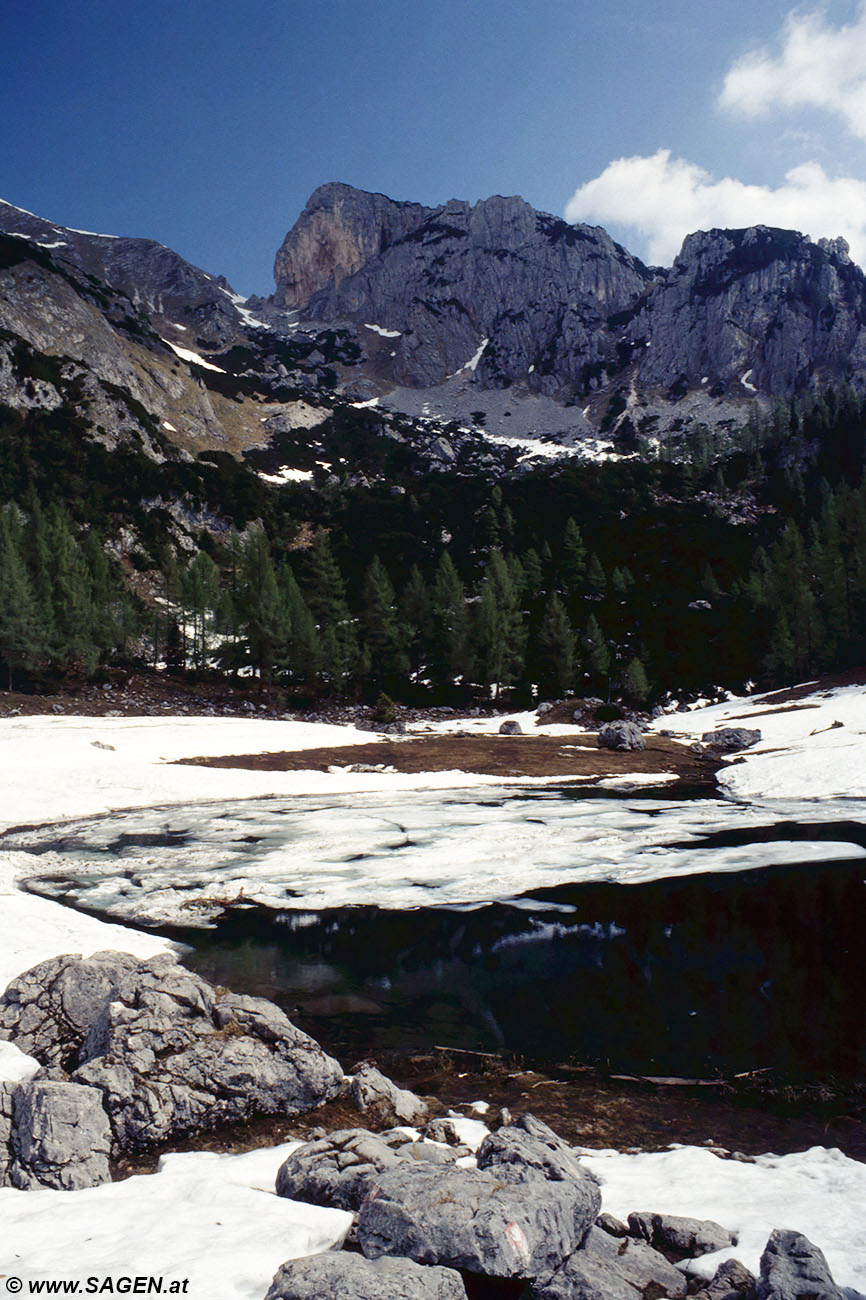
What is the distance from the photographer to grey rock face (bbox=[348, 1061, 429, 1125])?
8.41 m

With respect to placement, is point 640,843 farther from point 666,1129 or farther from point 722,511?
point 722,511

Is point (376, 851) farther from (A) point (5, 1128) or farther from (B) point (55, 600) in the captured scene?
(B) point (55, 600)

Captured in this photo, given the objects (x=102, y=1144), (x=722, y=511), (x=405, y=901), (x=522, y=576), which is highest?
(x=722, y=511)

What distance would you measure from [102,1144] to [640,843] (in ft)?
63.5

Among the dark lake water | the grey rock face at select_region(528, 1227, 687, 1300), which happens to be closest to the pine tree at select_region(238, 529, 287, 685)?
the dark lake water

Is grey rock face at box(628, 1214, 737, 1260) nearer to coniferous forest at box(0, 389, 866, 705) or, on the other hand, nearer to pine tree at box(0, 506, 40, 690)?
coniferous forest at box(0, 389, 866, 705)

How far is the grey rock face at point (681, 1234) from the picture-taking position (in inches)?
234

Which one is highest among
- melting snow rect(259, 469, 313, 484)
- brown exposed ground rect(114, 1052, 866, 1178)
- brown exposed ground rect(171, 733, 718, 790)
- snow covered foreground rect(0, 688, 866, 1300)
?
melting snow rect(259, 469, 313, 484)

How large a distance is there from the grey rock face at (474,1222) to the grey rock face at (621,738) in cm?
4586

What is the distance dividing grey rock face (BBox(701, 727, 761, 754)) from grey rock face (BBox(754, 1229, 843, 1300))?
45.9 m

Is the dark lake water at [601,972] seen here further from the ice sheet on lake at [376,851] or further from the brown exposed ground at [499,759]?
the brown exposed ground at [499,759]

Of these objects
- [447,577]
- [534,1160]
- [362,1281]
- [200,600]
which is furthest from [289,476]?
[362,1281]

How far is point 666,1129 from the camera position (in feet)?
27.5

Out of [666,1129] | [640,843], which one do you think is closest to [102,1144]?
[666,1129]
